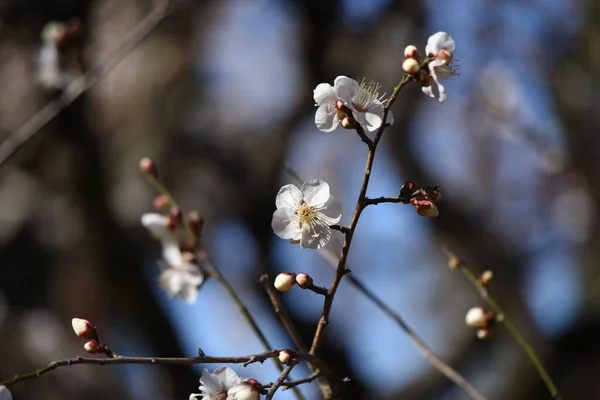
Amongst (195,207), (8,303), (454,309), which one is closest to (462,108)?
(454,309)

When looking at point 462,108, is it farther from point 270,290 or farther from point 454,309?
point 270,290

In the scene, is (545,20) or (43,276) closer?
(545,20)

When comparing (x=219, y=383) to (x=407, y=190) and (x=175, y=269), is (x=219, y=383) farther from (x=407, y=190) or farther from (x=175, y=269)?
(x=175, y=269)

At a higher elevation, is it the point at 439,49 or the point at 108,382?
the point at 108,382

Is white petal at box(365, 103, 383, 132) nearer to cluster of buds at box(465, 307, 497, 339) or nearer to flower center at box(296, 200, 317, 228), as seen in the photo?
flower center at box(296, 200, 317, 228)

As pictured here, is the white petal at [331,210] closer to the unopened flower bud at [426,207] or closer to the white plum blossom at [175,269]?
the unopened flower bud at [426,207]

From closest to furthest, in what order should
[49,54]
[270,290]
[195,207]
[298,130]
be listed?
[270,290] < [49,54] < [298,130] < [195,207]

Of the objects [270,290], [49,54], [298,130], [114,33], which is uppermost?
[114,33]

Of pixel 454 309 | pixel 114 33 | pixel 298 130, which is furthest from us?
pixel 454 309
